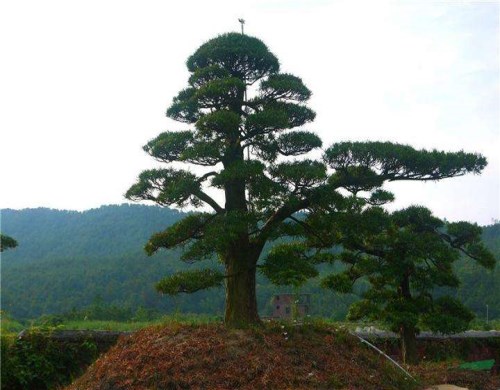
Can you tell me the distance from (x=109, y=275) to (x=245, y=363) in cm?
1590

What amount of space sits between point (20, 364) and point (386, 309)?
17.1ft

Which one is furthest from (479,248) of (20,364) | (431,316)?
(20,364)

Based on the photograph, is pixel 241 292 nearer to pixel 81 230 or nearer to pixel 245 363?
pixel 245 363

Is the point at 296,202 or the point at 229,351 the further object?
the point at 296,202

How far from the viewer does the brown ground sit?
5.72 metres

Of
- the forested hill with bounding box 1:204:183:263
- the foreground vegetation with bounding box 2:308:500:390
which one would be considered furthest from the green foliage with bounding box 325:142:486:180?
the forested hill with bounding box 1:204:183:263

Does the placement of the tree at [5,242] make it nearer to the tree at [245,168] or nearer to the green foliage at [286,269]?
the tree at [245,168]

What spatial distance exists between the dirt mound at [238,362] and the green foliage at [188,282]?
0.55m

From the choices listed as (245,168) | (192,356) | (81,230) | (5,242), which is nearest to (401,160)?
(245,168)

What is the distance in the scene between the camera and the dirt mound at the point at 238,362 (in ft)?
18.8

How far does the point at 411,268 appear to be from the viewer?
8367 mm

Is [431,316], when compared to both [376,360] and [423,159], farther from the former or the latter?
[423,159]

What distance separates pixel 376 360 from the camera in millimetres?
6812

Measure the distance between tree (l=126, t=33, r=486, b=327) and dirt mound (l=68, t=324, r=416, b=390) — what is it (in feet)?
1.78
